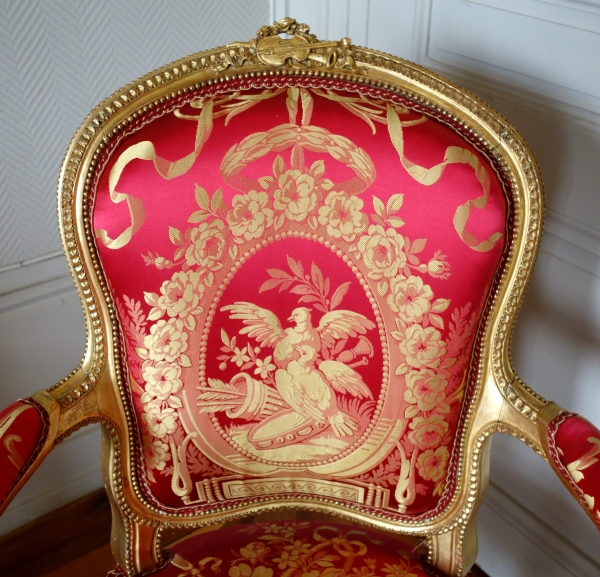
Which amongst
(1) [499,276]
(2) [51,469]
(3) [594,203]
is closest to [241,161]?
(1) [499,276]

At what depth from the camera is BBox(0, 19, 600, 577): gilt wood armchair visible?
49 cm

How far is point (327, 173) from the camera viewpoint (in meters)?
0.50

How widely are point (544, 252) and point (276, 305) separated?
0.32 metres

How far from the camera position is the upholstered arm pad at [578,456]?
0.47 m

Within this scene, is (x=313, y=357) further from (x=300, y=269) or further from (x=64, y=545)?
(x=64, y=545)

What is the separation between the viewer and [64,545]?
926 mm

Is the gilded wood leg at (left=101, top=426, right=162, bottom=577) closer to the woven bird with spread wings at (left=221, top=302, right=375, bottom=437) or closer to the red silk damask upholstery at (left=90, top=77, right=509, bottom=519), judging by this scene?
the red silk damask upholstery at (left=90, top=77, right=509, bottom=519)

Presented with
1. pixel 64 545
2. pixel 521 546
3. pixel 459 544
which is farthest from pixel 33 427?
pixel 521 546

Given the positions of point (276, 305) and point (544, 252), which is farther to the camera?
point (544, 252)

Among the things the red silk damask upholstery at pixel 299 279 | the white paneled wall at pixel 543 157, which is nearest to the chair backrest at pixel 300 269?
Answer: the red silk damask upholstery at pixel 299 279

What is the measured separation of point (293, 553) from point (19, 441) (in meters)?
0.24

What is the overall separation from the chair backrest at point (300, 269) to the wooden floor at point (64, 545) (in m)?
0.38

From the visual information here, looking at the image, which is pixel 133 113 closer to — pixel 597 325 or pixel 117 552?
pixel 117 552

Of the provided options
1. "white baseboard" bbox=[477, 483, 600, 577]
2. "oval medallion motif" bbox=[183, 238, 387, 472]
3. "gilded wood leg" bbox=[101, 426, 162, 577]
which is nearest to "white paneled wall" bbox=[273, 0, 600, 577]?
"white baseboard" bbox=[477, 483, 600, 577]
